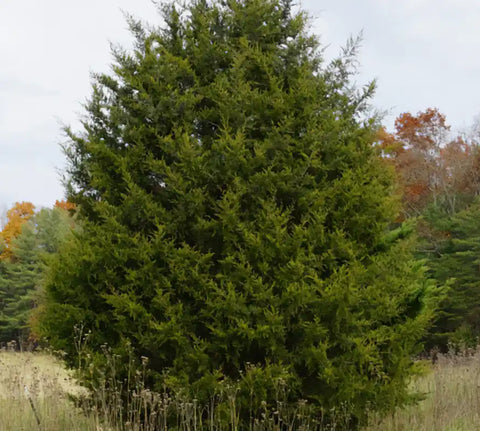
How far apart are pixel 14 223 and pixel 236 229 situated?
39.7 m

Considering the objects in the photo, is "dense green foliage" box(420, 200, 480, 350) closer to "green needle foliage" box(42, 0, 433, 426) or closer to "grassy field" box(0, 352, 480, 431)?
"grassy field" box(0, 352, 480, 431)

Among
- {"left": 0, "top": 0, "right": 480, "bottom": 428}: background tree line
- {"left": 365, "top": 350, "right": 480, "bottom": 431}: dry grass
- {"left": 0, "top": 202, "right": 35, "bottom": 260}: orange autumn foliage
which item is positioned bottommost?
{"left": 365, "top": 350, "right": 480, "bottom": 431}: dry grass

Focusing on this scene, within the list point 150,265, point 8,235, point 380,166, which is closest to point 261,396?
point 150,265

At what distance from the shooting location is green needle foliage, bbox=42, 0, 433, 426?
5.31m

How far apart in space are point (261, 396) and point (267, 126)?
9.32ft

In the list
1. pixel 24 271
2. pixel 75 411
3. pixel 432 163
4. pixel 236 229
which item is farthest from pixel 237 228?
pixel 24 271

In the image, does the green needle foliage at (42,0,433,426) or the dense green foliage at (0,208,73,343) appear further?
the dense green foliage at (0,208,73,343)

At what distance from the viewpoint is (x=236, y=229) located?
212 inches

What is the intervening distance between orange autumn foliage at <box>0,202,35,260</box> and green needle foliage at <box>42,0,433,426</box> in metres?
35.0

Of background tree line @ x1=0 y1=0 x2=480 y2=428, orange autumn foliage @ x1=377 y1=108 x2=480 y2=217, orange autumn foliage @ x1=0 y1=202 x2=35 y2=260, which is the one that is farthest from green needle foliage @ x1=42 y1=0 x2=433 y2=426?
orange autumn foliage @ x1=0 y1=202 x2=35 y2=260

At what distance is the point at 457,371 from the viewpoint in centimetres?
917

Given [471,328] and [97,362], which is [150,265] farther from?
[471,328]

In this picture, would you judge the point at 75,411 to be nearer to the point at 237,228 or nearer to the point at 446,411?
the point at 237,228

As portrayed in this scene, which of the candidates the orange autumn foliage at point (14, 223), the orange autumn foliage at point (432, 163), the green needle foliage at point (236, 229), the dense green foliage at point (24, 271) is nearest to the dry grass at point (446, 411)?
the green needle foliage at point (236, 229)
